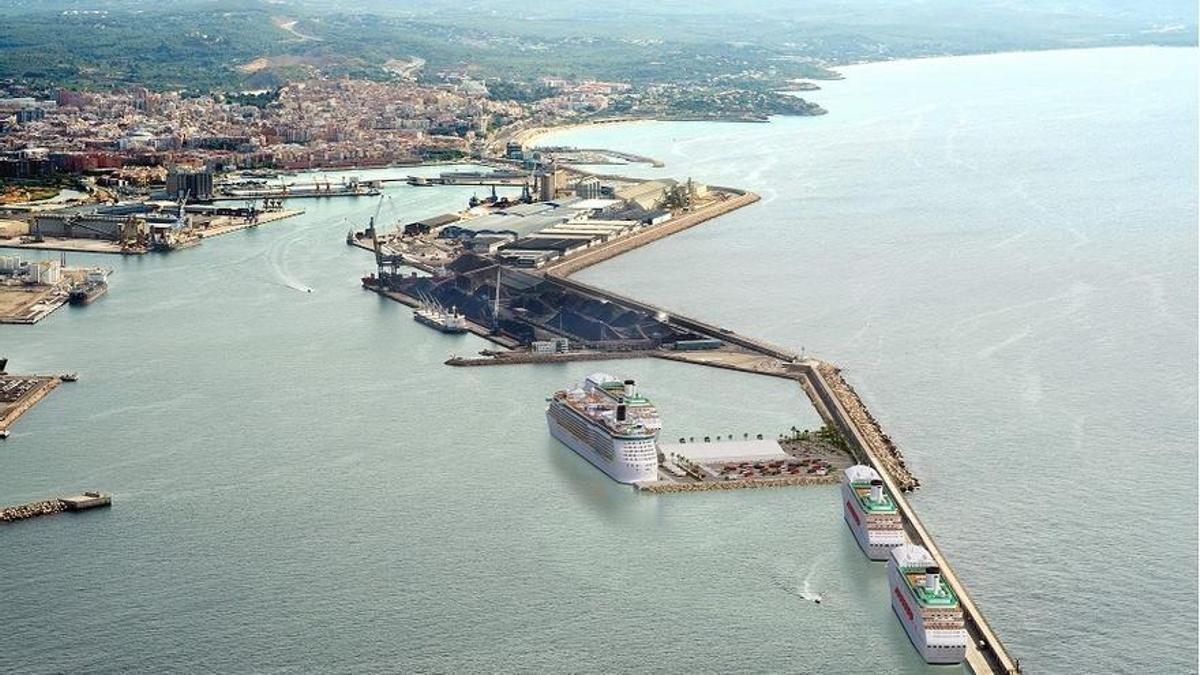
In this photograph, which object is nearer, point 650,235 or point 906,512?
point 906,512

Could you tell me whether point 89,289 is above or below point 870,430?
below

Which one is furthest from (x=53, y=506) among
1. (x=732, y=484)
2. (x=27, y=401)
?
(x=732, y=484)

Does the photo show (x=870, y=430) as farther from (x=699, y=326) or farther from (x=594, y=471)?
(x=699, y=326)

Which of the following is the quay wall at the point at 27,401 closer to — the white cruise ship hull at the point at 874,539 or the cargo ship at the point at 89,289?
the cargo ship at the point at 89,289

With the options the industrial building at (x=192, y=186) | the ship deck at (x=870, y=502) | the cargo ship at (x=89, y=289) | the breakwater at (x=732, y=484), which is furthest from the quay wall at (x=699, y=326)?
the industrial building at (x=192, y=186)

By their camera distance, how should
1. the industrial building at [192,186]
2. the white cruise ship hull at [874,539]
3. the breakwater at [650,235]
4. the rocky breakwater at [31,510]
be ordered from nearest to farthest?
the white cruise ship hull at [874,539] < the rocky breakwater at [31,510] < the breakwater at [650,235] < the industrial building at [192,186]

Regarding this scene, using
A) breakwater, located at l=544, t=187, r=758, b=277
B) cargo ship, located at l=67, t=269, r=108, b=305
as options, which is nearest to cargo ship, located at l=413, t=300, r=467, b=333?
breakwater, located at l=544, t=187, r=758, b=277
